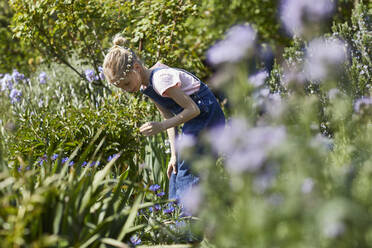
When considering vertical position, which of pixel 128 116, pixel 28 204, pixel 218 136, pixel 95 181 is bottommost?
pixel 128 116

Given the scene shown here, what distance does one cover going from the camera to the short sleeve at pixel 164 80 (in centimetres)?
249

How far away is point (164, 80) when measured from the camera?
8.21 ft

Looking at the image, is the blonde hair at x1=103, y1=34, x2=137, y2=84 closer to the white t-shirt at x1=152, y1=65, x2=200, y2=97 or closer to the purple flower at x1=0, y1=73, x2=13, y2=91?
the white t-shirt at x1=152, y1=65, x2=200, y2=97

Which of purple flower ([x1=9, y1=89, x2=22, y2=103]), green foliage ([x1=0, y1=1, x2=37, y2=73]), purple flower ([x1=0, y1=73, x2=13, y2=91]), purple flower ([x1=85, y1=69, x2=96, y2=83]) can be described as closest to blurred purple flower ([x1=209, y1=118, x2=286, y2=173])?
purple flower ([x1=85, y1=69, x2=96, y2=83])

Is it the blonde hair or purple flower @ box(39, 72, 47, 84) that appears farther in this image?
purple flower @ box(39, 72, 47, 84)

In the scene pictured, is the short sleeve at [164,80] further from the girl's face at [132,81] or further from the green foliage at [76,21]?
the green foliage at [76,21]

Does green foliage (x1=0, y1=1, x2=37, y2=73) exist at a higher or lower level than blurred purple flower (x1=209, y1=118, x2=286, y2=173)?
lower

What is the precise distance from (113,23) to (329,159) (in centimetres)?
315

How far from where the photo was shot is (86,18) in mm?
4543

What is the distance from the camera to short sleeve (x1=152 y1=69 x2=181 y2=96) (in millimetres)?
2488

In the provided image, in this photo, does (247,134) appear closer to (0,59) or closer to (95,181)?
(95,181)

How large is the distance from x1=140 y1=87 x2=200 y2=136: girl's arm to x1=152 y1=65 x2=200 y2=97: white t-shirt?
3 cm

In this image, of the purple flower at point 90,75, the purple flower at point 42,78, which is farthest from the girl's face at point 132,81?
the purple flower at point 42,78

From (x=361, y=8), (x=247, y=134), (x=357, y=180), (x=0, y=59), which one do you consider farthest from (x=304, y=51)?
(x=0, y=59)
